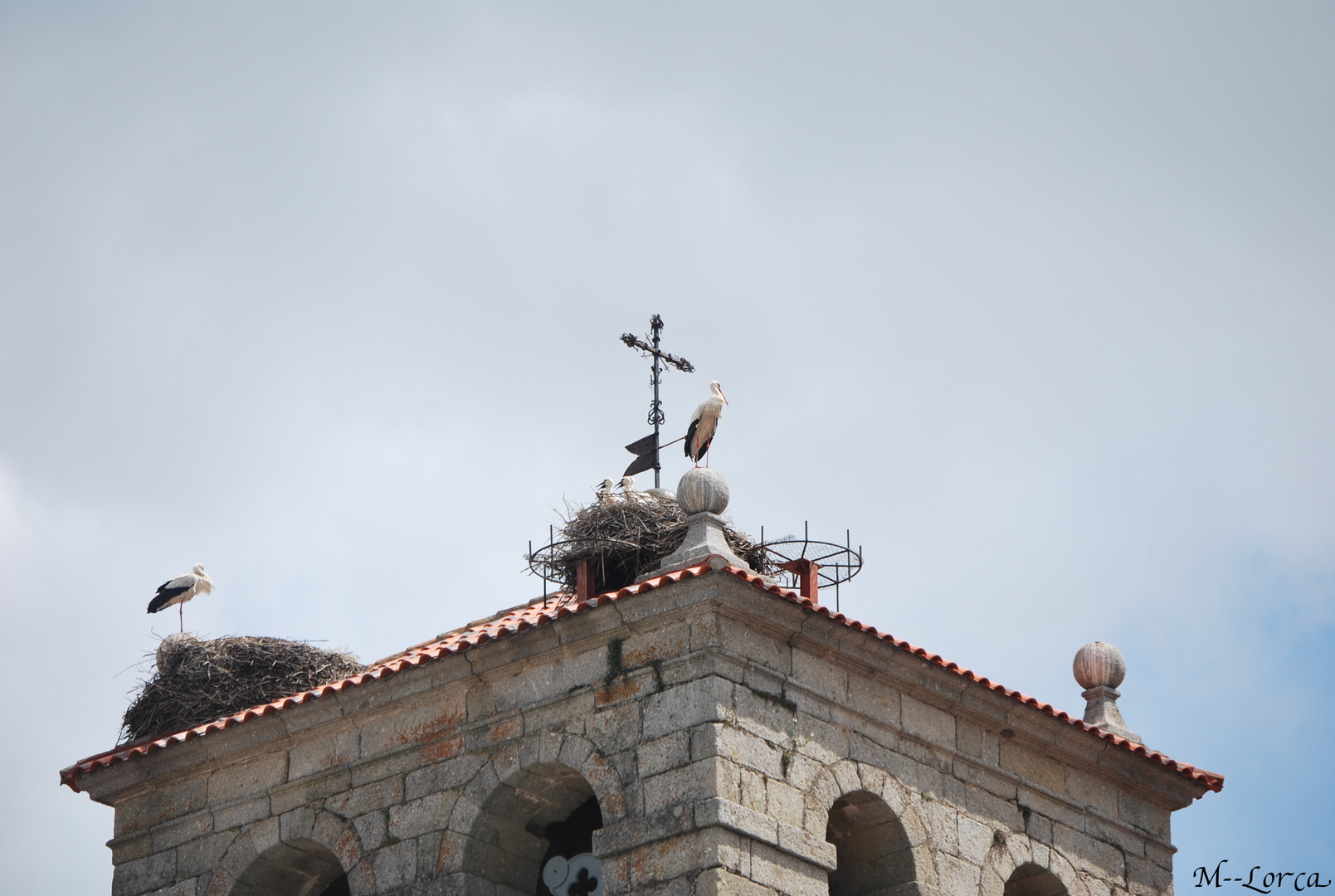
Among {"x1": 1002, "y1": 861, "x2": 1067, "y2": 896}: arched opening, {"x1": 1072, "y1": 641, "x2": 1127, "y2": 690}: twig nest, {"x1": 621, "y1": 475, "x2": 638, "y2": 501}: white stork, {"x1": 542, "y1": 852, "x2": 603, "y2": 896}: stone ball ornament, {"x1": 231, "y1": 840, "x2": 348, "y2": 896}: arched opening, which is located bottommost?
{"x1": 542, "y1": 852, "x2": 603, "y2": 896}: stone ball ornament

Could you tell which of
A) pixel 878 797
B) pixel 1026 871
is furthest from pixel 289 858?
pixel 1026 871

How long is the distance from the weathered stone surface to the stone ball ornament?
13 cm

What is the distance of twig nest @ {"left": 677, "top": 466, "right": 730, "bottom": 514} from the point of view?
Answer: 42.8 feet

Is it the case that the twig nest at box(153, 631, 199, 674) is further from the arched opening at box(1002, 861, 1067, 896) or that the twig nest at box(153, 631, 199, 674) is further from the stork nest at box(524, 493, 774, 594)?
the arched opening at box(1002, 861, 1067, 896)

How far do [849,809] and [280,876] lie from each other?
359 cm

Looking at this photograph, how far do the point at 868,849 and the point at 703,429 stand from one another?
10.7 feet

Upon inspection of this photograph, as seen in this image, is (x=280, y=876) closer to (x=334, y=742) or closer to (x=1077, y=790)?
(x=334, y=742)

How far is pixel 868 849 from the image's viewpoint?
12977mm

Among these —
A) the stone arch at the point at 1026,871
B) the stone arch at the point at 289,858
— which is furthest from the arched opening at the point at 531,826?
the stone arch at the point at 1026,871

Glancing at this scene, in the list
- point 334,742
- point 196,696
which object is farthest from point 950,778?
point 196,696

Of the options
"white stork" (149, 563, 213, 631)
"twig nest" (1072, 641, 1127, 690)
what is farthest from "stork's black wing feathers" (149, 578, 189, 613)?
"twig nest" (1072, 641, 1127, 690)

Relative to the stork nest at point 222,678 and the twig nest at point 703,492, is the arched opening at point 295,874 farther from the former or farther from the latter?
the twig nest at point 703,492

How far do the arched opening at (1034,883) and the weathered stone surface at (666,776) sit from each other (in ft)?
0.27

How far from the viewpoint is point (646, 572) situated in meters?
13.1
